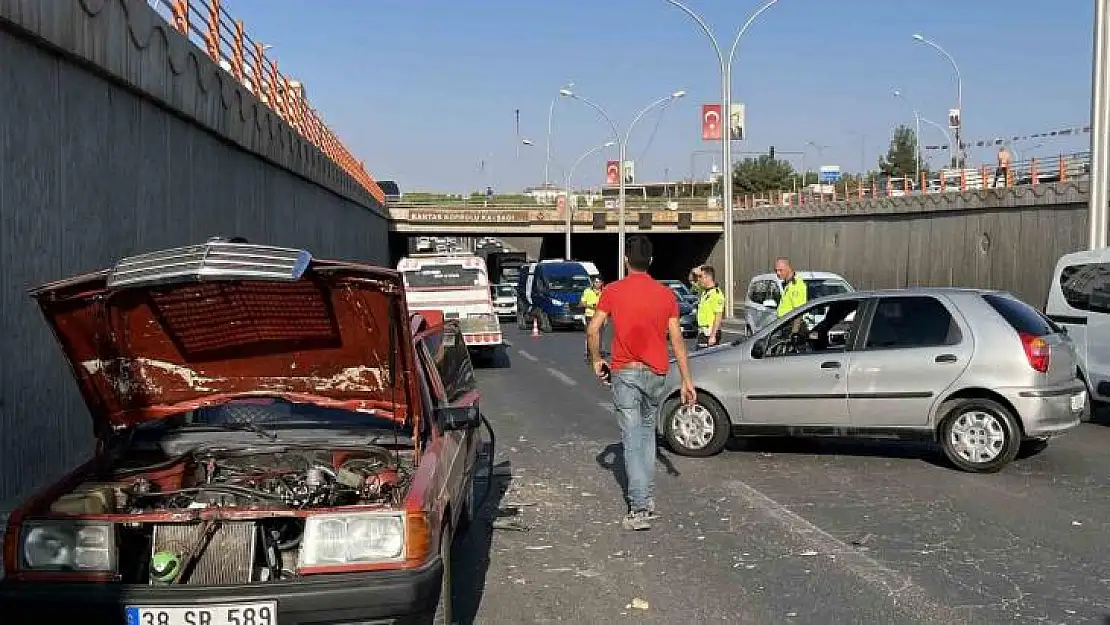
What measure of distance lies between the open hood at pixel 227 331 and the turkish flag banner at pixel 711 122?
93.4 feet

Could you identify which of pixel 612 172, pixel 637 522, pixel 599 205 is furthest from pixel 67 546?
pixel 599 205

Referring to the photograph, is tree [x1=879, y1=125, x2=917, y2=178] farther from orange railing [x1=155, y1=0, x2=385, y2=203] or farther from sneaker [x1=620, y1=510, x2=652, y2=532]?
sneaker [x1=620, y1=510, x2=652, y2=532]

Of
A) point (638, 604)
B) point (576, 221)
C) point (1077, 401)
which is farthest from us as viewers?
point (576, 221)

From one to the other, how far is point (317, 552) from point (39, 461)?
403 cm

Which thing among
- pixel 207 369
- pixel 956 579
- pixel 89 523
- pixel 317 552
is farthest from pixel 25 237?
pixel 956 579

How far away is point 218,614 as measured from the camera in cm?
409

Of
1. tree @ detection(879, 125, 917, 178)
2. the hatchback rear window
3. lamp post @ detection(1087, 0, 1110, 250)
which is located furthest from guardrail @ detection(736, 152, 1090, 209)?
tree @ detection(879, 125, 917, 178)

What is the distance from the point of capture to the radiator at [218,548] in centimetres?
427

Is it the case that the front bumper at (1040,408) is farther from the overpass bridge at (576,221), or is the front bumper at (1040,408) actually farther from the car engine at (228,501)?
the overpass bridge at (576,221)

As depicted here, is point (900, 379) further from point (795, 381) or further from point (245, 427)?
point (245, 427)

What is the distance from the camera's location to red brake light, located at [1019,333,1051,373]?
9.04 metres

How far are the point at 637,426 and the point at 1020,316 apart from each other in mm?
3998

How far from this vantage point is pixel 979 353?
9.17m

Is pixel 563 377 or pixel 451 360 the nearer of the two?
pixel 451 360
